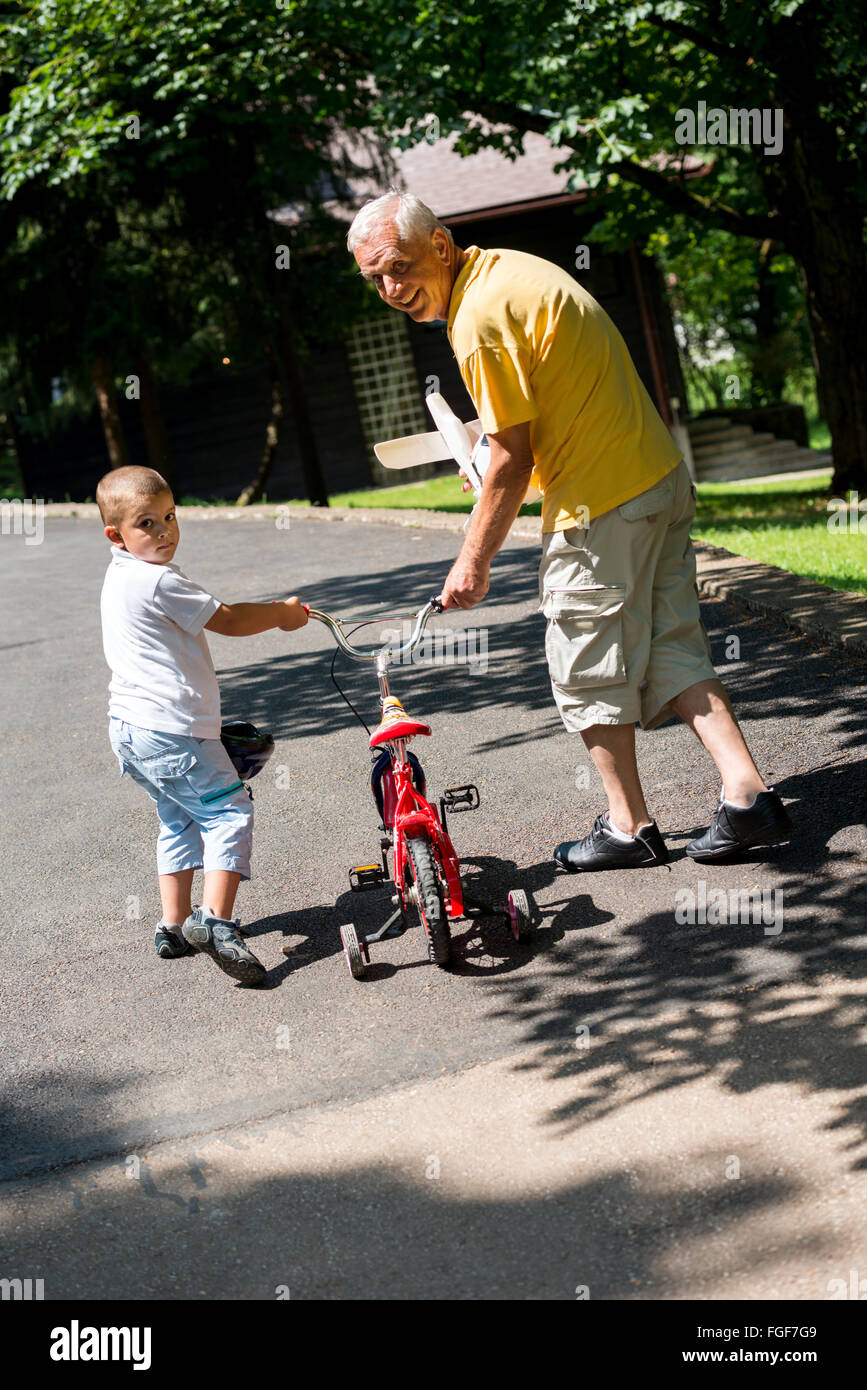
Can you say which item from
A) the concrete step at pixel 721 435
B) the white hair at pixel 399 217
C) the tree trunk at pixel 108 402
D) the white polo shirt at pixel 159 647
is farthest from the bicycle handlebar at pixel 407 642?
the concrete step at pixel 721 435

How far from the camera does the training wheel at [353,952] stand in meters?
4.18

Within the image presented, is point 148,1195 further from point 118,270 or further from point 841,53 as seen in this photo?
point 118,270

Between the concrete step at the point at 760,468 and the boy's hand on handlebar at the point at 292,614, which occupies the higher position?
the boy's hand on handlebar at the point at 292,614

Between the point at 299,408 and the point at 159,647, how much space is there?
16.3 metres

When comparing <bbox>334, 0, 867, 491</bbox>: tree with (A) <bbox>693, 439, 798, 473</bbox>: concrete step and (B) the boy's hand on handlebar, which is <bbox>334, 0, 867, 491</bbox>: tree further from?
(A) <bbox>693, 439, 798, 473</bbox>: concrete step

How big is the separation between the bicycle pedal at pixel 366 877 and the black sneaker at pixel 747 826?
3.66 feet

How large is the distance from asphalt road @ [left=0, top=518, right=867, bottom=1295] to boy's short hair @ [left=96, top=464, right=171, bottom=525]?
1.57 meters

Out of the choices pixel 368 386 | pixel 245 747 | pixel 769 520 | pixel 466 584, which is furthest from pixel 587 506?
pixel 368 386

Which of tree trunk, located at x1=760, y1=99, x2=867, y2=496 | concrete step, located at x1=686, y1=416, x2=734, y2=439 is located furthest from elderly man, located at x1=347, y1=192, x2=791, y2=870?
concrete step, located at x1=686, y1=416, x2=734, y2=439

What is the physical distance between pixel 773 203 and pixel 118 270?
9874 mm

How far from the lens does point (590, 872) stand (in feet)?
15.6

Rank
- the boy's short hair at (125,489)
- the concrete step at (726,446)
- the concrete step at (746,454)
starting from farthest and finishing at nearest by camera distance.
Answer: the concrete step at (726,446)
the concrete step at (746,454)
the boy's short hair at (125,489)

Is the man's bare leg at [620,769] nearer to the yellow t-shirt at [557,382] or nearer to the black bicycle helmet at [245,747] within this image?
the yellow t-shirt at [557,382]

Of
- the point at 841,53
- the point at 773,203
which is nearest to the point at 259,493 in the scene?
the point at 773,203
